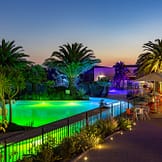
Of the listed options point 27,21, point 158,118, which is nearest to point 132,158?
point 158,118

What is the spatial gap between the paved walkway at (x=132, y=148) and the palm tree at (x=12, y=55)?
25794mm

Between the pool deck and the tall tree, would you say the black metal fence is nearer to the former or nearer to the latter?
the pool deck

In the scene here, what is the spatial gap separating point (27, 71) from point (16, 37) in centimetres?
421

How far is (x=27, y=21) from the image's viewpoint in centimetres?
3180

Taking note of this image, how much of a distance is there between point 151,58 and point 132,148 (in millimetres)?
24263

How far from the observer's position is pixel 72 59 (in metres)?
39.0

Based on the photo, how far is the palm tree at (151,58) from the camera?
31.5 m

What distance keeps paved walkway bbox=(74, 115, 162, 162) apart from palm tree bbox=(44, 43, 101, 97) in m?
25.9

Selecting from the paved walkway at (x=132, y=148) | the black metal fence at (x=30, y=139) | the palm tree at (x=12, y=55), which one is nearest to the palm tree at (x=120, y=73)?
the palm tree at (x=12, y=55)

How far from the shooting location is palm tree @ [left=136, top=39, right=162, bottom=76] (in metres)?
31.5

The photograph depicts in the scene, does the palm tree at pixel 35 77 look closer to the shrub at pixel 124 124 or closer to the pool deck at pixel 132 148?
the shrub at pixel 124 124

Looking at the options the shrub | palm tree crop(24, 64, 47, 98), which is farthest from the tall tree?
the shrub

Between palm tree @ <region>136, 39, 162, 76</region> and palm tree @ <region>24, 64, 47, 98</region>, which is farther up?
palm tree @ <region>136, 39, 162, 76</region>

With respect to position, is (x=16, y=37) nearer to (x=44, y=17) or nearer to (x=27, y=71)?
(x=27, y=71)
